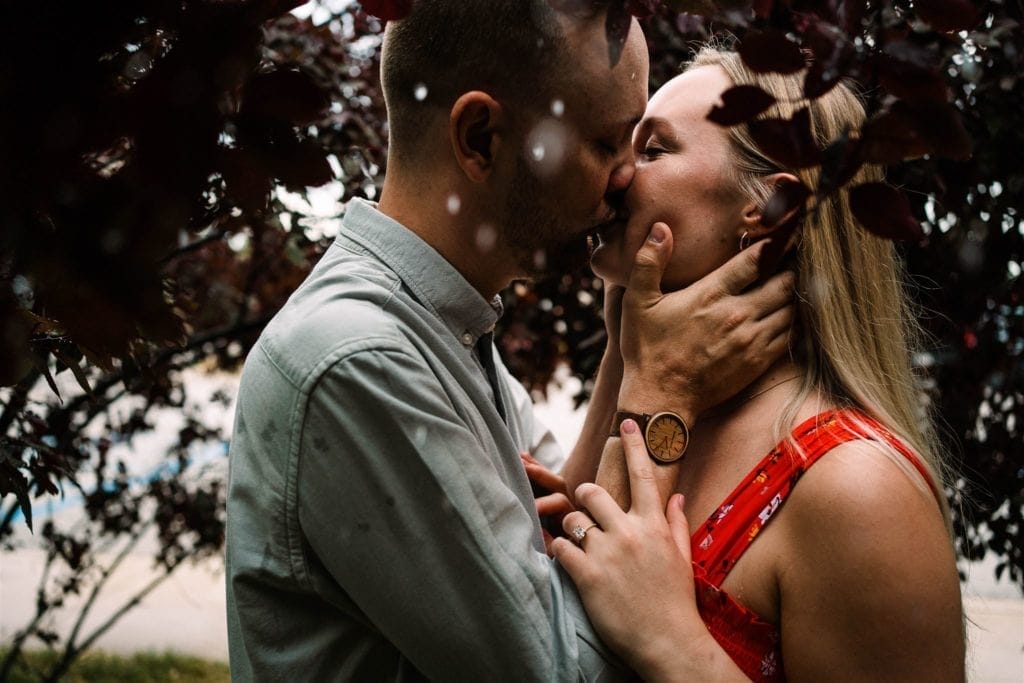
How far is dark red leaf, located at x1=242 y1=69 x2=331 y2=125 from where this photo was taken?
95cm

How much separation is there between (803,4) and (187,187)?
85cm

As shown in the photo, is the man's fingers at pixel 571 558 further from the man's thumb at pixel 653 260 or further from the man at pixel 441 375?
the man's thumb at pixel 653 260

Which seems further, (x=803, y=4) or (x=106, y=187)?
(x=803, y=4)

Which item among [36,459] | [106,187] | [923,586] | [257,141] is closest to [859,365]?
[923,586]

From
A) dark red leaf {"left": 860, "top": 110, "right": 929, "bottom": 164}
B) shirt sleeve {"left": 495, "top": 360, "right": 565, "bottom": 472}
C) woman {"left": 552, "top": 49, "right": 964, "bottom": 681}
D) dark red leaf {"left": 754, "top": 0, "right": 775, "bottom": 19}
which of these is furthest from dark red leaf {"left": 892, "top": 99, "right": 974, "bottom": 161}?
shirt sleeve {"left": 495, "top": 360, "right": 565, "bottom": 472}

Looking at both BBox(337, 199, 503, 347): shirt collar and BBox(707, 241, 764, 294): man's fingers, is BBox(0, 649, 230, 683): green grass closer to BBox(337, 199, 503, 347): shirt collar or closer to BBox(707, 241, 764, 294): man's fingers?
BBox(337, 199, 503, 347): shirt collar

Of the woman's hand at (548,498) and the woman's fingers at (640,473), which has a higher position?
the woman's fingers at (640,473)

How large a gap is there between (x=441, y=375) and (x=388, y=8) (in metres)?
0.73

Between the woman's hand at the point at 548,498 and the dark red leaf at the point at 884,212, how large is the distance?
4.01 feet

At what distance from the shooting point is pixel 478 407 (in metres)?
1.88

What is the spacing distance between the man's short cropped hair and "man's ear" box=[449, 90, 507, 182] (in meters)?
0.04

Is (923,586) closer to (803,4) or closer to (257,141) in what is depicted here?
(803,4)

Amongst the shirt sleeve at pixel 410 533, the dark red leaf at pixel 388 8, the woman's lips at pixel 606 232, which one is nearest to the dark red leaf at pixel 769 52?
the dark red leaf at pixel 388 8

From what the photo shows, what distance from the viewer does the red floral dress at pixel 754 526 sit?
181 centimetres
